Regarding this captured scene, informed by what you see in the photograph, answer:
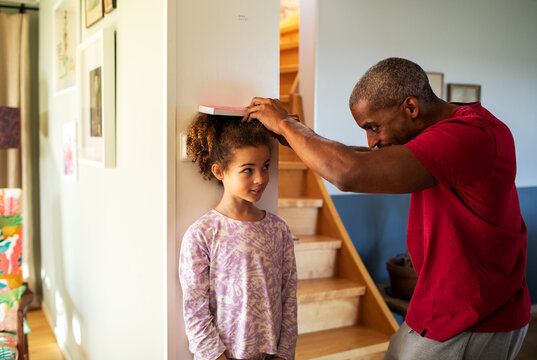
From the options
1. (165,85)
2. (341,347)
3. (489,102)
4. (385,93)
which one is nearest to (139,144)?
(165,85)

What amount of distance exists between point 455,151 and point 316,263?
191 cm

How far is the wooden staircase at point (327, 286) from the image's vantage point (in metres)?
2.54

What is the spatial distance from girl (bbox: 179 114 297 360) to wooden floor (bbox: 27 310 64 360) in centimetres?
240

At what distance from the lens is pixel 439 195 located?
129cm

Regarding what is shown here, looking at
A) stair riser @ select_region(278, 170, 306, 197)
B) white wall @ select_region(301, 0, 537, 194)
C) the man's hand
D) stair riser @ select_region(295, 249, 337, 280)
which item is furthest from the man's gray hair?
white wall @ select_region(301, 0, 537, 194)

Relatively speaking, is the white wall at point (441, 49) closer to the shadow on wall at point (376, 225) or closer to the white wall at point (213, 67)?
the shadow on wall at point (376, 225)

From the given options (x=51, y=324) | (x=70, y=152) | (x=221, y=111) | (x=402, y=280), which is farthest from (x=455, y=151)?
(x=51, y=324)

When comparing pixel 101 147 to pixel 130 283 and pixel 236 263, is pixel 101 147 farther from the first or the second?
pixel 236 263

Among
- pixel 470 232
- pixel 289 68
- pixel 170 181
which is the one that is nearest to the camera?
pixel 470 232

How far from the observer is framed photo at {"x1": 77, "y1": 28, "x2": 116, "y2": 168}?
2.01m

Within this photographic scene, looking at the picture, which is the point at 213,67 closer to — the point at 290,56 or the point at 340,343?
the point at 340,343

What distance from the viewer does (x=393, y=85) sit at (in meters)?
1.27

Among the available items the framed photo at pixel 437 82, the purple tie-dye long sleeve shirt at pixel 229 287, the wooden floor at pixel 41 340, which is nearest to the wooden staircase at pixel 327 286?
the purple tie-dye long sleeve shirt at pixel 229 287

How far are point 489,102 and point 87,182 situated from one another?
369 centimetres
